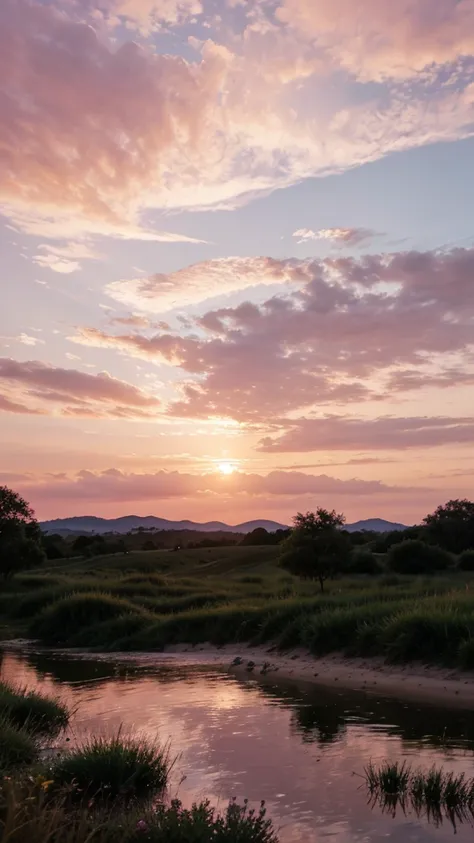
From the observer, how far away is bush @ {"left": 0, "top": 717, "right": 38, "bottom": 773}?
11523mm

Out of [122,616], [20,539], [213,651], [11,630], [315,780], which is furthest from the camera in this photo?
[20,539]

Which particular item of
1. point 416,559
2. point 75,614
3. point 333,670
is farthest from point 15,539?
point 333,670

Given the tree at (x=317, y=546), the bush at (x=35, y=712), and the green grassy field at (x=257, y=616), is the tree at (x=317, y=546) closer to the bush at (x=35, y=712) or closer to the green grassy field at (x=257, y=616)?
the green grassy field at (x=257, y=616)

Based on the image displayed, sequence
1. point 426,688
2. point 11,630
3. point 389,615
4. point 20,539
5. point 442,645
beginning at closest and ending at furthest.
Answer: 1. point 426,688
2. point 442,645
3. point 389,615
4. point 11,630
5. point 20,539

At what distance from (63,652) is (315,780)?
871 inches

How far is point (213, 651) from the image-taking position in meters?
29.0

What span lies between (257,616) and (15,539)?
31289 millimetres

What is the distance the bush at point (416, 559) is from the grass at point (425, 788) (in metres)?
47.1

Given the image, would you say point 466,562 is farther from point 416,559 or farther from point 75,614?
point 75,614

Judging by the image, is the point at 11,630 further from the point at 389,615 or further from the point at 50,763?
the point at 50,763

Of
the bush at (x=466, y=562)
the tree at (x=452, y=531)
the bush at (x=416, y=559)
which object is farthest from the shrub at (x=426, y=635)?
the tree at (x=452, y=531)

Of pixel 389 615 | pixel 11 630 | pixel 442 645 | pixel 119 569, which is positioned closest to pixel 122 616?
pixel 11 630

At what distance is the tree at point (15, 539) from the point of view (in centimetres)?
5584

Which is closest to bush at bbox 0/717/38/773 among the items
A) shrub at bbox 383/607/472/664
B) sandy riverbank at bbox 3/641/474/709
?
sandy riverbank at bbox 3/641/474/709
